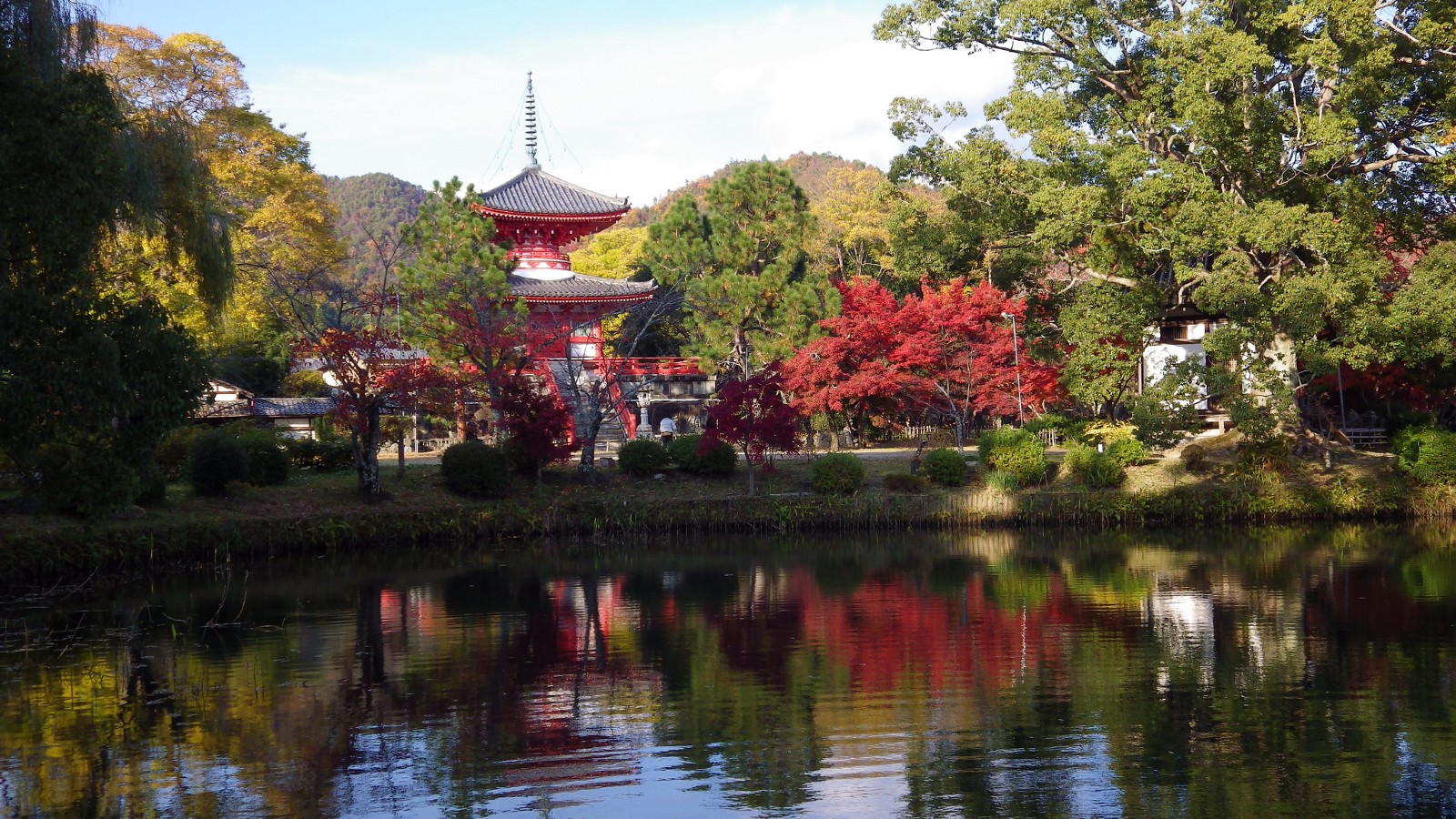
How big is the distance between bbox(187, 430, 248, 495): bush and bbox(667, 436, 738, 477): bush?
306 inches

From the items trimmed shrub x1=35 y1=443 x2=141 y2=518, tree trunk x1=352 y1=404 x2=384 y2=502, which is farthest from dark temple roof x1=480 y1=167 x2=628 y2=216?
trimmed shrub x1=35 y1=443 x2=141 y2=518

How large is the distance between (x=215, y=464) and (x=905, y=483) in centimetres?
1206

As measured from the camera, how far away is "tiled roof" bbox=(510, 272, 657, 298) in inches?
1209

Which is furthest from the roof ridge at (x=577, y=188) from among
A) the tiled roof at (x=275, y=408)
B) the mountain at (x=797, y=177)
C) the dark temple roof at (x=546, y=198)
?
the mountain at (x=797, y=177)

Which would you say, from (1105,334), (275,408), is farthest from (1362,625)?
(275,408)

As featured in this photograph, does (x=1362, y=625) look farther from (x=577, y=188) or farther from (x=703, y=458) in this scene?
(x=577, y=188)

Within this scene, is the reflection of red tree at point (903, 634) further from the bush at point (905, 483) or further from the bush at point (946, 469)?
the bush at point (946, 469)

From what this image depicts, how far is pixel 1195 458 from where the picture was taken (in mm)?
23984

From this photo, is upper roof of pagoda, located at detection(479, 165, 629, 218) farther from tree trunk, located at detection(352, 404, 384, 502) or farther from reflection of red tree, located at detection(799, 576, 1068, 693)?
reflection of red tree, located at detection(799, 576, 1068, 693)

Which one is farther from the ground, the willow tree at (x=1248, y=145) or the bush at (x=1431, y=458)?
the willow tree at (x=1248, y=145)

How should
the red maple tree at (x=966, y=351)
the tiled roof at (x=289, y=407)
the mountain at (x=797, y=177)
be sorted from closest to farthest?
the red maple tree at (x=966, y=351) → the tiled roof at (x=289, y=407) → the mountain at (x=797, y=177)

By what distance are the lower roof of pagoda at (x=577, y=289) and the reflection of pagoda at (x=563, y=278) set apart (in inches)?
0.9

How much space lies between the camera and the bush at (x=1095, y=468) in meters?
23.1

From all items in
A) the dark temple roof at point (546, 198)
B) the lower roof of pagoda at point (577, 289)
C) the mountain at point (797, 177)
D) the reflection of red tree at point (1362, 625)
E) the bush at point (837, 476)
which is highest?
the mountain at point (797, 177)
